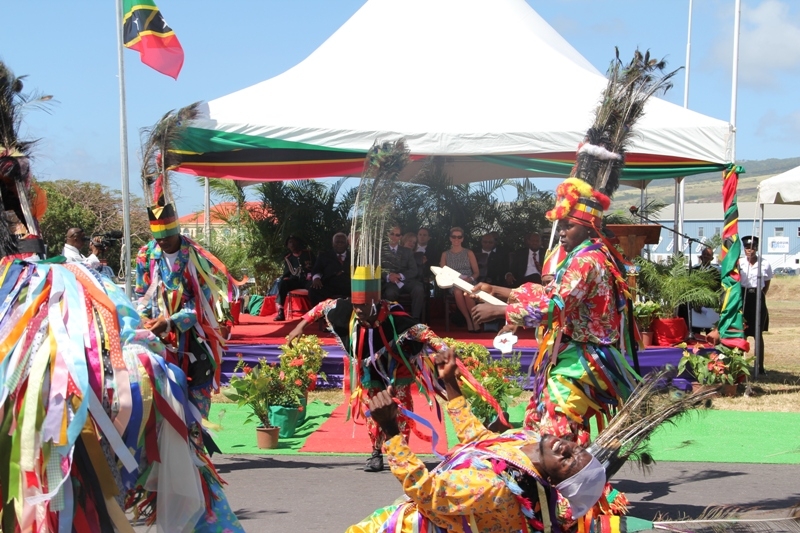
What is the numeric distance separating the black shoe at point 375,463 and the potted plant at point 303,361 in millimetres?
1425

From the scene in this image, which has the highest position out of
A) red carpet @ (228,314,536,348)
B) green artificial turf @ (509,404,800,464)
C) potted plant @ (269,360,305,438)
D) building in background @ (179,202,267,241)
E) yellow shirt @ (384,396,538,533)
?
building in background @ (179,202,267,241)

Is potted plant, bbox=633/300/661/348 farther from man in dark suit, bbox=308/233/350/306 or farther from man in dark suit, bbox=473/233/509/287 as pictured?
man in dark suit, bbox=308/233/350/306

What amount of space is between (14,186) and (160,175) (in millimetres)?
1919

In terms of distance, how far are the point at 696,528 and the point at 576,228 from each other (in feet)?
6.79

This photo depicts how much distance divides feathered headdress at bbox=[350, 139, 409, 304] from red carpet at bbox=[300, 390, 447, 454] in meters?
1.58

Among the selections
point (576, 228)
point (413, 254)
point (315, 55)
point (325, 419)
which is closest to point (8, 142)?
point (576, 228)

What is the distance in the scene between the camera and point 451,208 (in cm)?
1561

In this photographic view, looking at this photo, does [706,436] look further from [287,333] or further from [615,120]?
[287,333]

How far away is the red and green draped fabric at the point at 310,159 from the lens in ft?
35.6

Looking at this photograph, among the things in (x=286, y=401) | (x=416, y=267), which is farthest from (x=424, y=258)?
(x=286, y=401)

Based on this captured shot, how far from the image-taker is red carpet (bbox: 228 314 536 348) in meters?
11.0

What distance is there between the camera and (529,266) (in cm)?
1355

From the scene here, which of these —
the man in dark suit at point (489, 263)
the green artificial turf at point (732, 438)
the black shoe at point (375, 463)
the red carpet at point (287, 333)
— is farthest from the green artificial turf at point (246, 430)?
the man in dark suit at point (489, 263)

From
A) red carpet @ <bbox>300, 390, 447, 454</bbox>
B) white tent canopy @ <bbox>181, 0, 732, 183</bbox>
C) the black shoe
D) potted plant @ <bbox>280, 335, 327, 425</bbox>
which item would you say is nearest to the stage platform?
potted plant @ <bbox>280, 335, 327, 425</bbox>
